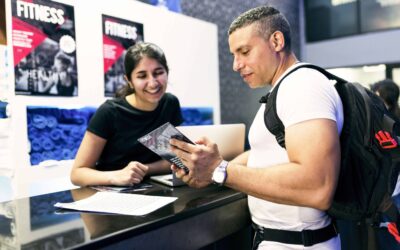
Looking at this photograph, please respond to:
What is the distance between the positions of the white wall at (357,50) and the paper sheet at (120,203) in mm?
6228

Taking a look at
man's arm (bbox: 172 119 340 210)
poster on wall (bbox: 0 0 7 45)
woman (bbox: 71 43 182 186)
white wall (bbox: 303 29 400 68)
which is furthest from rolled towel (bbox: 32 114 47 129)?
white wall (bbox: 303 29 400 68)

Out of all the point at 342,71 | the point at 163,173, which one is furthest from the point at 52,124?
the point at 342,71

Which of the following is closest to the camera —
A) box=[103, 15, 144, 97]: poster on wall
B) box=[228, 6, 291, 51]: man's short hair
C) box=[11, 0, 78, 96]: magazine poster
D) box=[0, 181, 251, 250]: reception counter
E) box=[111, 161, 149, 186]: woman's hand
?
box=[0, 181, 251, 250]: reception counter

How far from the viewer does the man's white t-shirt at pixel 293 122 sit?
0.95 meters

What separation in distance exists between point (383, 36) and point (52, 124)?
5.81 m

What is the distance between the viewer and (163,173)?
1735mm

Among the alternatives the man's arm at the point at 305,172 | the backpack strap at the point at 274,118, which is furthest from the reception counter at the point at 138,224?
the backpack strap at the point at 274,118

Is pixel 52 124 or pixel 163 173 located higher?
pixel 52 124

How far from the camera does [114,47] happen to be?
326 centimetres

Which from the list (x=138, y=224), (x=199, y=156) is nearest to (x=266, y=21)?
(x=199, y=156)

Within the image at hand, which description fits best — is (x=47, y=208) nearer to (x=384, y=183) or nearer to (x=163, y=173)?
(x=163, y=173)

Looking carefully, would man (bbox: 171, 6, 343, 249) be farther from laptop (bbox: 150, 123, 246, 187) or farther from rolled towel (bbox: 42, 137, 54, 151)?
rolled towel (bbox: 42, 137, 54, 151)

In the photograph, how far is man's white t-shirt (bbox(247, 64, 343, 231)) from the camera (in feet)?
3.13

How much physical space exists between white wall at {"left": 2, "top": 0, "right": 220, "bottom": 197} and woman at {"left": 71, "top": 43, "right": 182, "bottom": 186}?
105 centimetres
